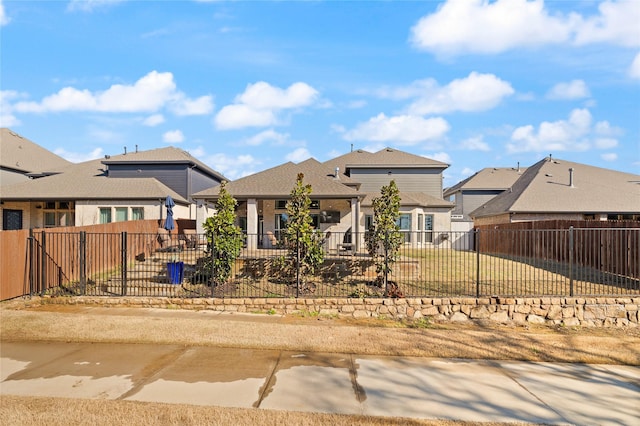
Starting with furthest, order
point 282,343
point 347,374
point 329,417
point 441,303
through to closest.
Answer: point 441,303
point 282,343
point 347,374
point 329,417

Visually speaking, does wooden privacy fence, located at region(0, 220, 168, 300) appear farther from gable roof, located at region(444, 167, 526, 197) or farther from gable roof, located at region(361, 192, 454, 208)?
gable roof, located at region(444, 167, 526, 197)

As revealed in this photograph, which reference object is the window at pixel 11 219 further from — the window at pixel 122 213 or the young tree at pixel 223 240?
the young tree at pixel 223 240

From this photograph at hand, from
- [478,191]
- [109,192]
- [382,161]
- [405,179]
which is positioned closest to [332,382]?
[109,192]

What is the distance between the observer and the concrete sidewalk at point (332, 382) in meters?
4.48

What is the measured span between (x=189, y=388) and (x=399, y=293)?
733 centimetres

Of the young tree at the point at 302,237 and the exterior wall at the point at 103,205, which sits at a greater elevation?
the exterior wall at the point at 103,205

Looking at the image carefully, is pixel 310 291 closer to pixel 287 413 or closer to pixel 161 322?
pixel 161 322

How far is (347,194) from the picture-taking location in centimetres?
1781

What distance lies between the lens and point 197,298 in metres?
10.7

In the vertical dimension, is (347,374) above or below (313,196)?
below

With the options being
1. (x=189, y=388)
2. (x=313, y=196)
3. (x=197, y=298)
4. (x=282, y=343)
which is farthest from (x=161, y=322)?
(x=313, y=196)

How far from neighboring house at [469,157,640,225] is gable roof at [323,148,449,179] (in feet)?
19.8

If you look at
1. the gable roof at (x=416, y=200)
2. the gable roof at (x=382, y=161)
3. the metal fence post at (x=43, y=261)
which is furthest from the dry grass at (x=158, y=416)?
the gable roof at (x=382, y=161)

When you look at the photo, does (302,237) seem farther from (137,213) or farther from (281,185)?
(137,213)
